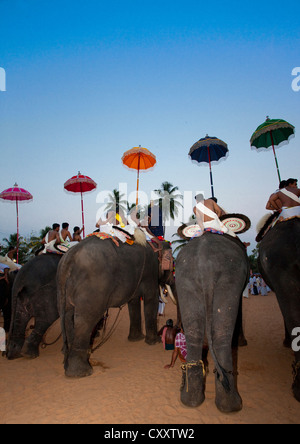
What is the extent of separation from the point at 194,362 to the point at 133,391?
1352 millimetres

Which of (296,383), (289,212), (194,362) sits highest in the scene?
(289,212)

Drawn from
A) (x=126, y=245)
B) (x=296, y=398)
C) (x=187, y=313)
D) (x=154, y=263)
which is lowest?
(x=296, y=398)

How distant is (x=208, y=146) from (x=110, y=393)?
19.9 ft

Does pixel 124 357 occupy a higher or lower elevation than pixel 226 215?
lower

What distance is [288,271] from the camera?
11.6ft

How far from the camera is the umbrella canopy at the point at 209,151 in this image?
7234mm

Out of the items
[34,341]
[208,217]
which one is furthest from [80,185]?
[208,217]

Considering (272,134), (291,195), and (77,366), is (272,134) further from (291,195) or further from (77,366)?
(77,366)

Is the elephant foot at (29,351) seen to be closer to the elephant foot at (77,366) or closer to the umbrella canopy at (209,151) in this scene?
the elephant foot at (77,366)

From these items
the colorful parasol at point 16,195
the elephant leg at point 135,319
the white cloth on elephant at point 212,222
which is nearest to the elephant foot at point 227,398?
the white cloth on elephant at point 212,222

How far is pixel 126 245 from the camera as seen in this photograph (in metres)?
5.53
